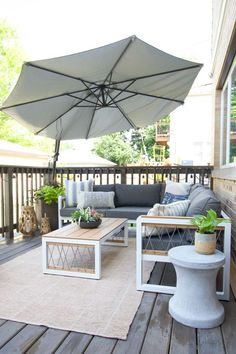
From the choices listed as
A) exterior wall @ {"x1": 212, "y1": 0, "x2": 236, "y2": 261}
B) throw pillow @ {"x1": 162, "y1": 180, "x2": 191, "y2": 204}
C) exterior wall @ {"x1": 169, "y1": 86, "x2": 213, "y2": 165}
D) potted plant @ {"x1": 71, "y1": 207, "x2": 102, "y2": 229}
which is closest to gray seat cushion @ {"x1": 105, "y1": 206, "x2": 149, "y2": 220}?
throw pillow @ {"x1": 162, "y1": 180, "x2": 191, "y2": 204}

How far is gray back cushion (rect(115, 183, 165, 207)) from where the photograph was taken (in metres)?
4.60

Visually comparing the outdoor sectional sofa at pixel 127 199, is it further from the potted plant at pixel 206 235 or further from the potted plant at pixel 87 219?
the potted plant at pixel 206 235

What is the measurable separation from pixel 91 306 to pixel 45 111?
9.49 feet

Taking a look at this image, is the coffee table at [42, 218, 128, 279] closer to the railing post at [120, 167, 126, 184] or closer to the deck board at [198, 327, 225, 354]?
the deck board at [198, 327, 225, 354]

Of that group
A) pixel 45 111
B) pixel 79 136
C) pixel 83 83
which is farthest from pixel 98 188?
pixel 83 83

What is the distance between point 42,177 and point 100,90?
101 inches

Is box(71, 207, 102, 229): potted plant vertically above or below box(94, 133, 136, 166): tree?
below

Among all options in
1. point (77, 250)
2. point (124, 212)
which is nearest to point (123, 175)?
point (124, 212)

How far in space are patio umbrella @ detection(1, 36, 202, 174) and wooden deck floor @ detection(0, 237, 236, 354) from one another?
92.1 inches

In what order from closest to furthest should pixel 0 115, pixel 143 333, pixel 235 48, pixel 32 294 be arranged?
1. pixel 143 333
2. pixel 32 294
3. pixel 235 48
4. pixel 0 115

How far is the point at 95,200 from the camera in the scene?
4410 mm

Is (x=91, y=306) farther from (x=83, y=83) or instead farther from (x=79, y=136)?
(x=79, y=136)

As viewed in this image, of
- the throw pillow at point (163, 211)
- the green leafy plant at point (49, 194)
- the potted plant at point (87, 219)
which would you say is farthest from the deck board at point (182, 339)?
the green leafy plant at point (49, 194)

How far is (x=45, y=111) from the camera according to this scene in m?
4.03
